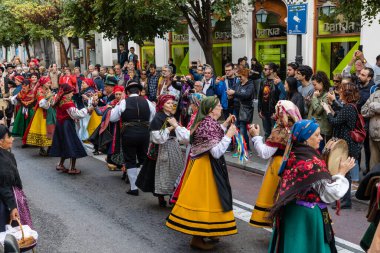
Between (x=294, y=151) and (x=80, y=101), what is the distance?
10985mm

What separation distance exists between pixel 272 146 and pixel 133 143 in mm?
3152

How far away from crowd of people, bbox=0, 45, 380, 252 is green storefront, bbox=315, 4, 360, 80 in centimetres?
523

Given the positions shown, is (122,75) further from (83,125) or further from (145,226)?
(145,226)

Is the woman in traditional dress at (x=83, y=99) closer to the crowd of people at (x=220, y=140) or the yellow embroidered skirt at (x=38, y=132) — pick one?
the crowd of people at (x=220, y=140)

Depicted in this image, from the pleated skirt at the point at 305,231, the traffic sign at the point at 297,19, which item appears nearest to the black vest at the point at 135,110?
the pleated skirt at the point at 305,231

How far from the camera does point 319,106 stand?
852 cm

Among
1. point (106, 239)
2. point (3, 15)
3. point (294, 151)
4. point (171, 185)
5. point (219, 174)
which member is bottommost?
point (106, 239)

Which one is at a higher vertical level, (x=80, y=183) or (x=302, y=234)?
(x=302, y=234)

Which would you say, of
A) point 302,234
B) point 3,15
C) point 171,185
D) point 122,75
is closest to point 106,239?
point 171,185

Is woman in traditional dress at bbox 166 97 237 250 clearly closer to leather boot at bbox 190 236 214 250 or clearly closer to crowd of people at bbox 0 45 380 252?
crowd of people at bbox 0 45 380 252

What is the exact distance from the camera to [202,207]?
5.62 m

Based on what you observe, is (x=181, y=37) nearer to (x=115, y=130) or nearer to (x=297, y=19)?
(x=297, y=19)

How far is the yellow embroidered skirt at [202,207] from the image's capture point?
5613 millimetres

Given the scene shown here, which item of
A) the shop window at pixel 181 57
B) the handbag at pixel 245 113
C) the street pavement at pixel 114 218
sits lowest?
the street pavement at pixel 114 218
